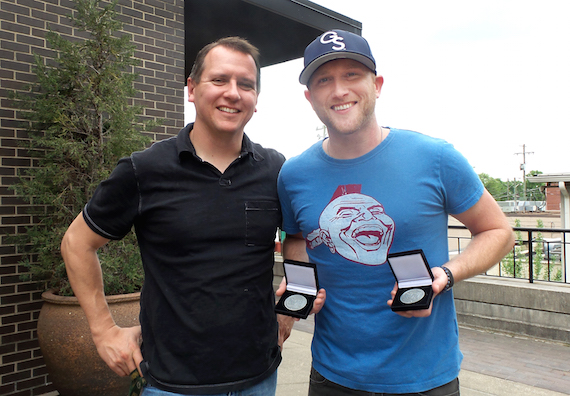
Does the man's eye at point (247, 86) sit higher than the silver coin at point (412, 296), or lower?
higher

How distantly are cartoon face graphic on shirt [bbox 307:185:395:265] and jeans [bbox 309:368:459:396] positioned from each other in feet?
1.72

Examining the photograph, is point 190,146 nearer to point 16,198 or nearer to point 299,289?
point 299,289

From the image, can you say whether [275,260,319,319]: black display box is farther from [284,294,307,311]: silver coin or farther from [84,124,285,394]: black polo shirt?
[84,124,285,394]: black polo shirt

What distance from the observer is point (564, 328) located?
6211 mm

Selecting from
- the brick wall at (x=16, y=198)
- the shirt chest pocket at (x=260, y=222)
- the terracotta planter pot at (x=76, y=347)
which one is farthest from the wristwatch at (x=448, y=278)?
the brick wall at (x=16, y=198)

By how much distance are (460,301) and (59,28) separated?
6550 mm

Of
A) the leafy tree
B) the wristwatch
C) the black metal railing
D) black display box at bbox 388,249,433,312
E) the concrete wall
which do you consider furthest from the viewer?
the leafy tree

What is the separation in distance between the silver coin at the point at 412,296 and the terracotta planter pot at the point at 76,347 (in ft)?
9.42

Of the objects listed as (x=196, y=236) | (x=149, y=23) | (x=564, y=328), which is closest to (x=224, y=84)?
(x=196, y=236)

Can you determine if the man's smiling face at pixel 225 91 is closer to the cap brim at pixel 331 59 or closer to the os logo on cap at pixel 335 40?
the cap brim at pixel 331 59

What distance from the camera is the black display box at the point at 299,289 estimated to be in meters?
1.86

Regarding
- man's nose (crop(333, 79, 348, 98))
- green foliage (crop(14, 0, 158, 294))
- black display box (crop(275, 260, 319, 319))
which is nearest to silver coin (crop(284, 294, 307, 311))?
black display box (crop(275, 260, 319, 319))

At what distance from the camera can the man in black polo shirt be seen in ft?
6.24

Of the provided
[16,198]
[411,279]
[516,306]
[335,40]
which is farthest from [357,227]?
[516,306]
